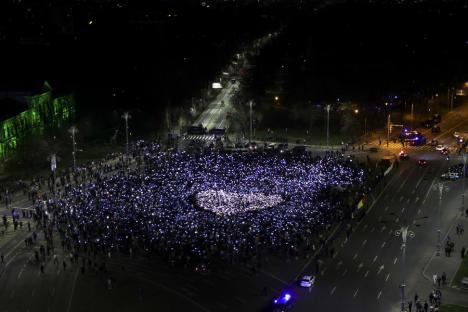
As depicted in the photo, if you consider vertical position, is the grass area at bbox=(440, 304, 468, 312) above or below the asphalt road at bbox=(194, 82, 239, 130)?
below

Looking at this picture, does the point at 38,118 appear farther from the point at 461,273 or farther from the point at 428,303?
the point at 428,303

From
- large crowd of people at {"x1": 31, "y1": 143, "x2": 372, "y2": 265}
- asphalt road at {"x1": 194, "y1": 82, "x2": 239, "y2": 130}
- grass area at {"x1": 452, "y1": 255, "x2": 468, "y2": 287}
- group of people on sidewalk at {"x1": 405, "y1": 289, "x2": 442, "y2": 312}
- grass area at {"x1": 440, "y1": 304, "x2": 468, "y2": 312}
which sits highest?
asphalt road at {"x1": 194, "y1": 82, "x2": 239, "y2": 130}

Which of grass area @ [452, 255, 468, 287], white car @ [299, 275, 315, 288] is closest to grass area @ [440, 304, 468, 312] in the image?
grass area @ [452, 255, 468, 287]

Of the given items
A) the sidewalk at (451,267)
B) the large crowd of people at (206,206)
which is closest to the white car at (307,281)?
the large crowd of people at (206,206)

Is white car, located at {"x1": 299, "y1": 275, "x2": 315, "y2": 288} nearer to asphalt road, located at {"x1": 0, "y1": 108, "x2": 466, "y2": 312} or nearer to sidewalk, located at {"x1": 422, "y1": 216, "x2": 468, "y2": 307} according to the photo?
asphalt road, located at {"x1": 0, "y1": 108, "x2": 466, "y2": 312}

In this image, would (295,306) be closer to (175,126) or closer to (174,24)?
(175,126)
